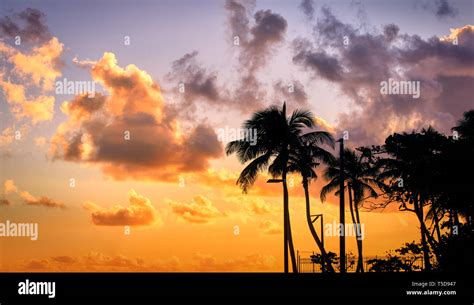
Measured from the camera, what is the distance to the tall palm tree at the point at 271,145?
4425cm

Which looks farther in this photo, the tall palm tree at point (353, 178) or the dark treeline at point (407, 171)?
the tall palm tree at point (353, 178)

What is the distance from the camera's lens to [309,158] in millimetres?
45156

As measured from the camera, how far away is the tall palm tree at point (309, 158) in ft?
146

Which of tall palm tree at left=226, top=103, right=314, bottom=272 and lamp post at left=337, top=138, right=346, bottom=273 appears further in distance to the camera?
tall palm tree at left=226, top=103, right=314, bottom=272

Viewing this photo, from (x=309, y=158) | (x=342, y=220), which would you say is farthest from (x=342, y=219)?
(x=309, y=158)

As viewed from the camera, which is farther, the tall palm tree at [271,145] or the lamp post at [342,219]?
the tall palm tree at [271,145]

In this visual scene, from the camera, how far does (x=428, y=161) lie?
3369 centimetres

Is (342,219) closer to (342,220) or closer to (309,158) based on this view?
(342,220)

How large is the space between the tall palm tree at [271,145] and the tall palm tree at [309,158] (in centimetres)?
52

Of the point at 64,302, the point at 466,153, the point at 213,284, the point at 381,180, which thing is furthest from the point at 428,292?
the point at 381,180

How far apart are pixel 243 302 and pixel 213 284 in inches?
103

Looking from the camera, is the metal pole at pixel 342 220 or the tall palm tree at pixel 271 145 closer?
the metal pole at pixel 342 220

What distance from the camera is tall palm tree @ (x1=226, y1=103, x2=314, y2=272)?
44.2 metres

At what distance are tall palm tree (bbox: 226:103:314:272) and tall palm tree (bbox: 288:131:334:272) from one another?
515 millimetres
